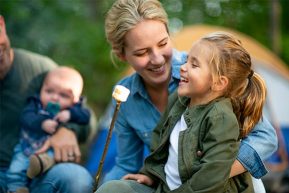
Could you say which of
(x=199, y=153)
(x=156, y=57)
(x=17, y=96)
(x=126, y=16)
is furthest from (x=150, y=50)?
(x=17, y=96)

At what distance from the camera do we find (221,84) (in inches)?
82.9

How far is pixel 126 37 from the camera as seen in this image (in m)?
2.45

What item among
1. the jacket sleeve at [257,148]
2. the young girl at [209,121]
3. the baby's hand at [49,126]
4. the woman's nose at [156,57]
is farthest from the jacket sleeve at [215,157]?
the baby's hand at [49,126]

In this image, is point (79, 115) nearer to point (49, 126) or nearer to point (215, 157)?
point (49, 126)

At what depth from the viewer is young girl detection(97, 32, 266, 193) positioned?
1984 millimetres

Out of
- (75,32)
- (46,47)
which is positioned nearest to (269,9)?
(75,32)

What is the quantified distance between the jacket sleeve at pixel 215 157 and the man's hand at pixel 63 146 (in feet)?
2.42

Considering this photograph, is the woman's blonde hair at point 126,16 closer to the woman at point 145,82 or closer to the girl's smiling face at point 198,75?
the woman at point 145,82

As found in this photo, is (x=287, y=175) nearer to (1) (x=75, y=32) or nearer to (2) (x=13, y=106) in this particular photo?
(2) (x=13, y=106)

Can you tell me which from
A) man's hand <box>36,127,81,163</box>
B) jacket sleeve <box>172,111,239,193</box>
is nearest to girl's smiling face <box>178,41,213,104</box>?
jacket sleeve <box>172,111,239,193</box>

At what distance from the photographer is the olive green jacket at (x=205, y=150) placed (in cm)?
197

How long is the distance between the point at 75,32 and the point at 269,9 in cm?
342

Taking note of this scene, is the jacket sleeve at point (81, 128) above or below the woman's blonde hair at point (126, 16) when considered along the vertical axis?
below

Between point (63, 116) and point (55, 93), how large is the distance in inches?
4.6
